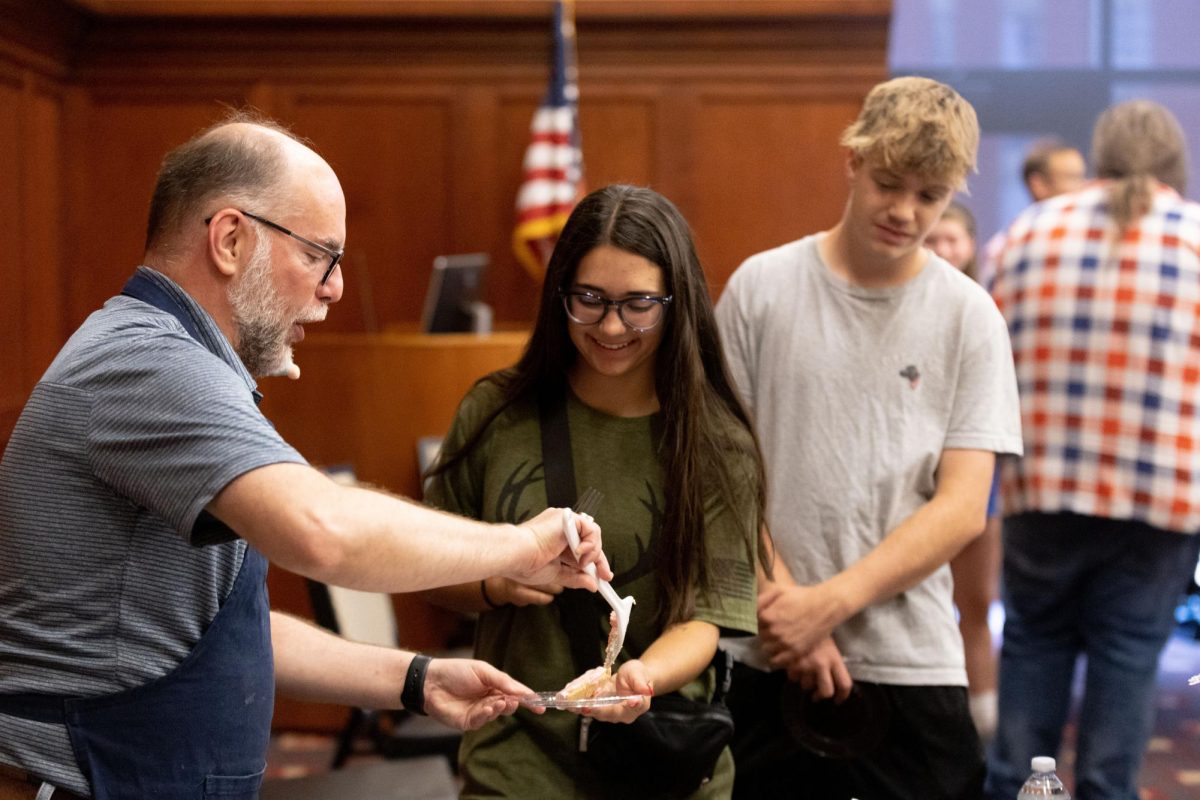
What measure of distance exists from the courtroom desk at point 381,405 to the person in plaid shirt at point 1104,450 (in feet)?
6.73

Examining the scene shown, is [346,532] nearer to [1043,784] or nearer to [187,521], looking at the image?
[187,521]

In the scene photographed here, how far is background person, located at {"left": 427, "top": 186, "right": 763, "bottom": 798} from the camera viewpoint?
210cm

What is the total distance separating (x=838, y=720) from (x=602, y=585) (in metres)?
0.86

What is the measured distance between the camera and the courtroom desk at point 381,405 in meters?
5.11

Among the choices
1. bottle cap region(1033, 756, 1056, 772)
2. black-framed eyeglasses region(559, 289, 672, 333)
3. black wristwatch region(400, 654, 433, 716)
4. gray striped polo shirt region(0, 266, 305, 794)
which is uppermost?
black-framed eyeglasses region(559, 289, 672, 333)

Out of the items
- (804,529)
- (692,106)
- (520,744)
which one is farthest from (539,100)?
(520,744)

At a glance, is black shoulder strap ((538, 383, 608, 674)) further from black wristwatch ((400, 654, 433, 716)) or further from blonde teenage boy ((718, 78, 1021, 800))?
blonde teenage boy ((718, 78, 1021, 800))

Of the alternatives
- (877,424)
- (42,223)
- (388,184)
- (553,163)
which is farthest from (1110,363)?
(42,223)

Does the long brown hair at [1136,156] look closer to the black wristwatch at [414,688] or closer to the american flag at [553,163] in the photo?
the black wristwatch at [414,688]

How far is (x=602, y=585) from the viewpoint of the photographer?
74.9 inches

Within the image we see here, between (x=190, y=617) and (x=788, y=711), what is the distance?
126cm

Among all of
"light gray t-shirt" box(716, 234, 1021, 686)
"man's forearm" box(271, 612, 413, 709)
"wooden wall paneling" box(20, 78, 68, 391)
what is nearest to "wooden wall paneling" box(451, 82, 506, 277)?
"wooden wall paneling" box(20, 78, 68, 391)

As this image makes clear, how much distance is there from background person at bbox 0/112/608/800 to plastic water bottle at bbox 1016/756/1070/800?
A: 27.3 inches

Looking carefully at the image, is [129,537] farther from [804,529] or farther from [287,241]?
[804,529]
